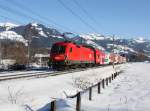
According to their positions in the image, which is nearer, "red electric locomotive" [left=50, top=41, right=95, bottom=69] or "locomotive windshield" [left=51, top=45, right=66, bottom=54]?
"red electric locomotive" [left=50, top=41, right=95, bottom=69]

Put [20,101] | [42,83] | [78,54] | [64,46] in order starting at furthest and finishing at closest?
[78,54] → [64,46] → [42,83] → [20,101]

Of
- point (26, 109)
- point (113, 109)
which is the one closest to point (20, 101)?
point (26, 109)

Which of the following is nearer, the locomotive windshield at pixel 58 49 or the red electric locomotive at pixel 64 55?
the red electric locomotive at pixel 64 55

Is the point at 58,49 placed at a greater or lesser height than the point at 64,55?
greater

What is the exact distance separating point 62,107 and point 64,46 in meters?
30.2

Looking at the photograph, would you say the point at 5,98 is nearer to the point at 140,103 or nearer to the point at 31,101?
the point at 31,101

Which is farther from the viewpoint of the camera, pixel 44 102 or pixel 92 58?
pixel 92 58

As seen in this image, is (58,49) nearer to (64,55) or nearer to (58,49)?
(58,49)

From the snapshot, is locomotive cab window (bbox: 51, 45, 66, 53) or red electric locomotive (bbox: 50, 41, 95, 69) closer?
red electric locomotive (bbox: 50, 41, 95, 69)

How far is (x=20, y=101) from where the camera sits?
15000 millimetres

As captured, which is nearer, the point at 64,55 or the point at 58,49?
the point at 64,55

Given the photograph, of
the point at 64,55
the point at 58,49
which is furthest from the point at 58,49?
the point at 64,55

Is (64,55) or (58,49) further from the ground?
(58,49)

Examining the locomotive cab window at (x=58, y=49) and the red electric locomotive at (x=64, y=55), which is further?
the locomotive cab window at (x=58, y=49)
